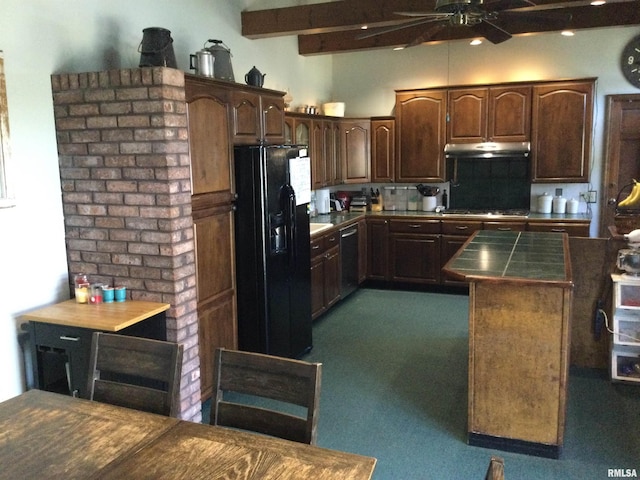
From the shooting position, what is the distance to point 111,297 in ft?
10.3

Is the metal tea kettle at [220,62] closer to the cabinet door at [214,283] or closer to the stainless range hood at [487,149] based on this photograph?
the cabinet door at [214,283]

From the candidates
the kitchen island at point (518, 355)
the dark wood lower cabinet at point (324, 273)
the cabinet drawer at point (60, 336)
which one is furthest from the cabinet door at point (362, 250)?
the cabinet drawer at point (60, 336)

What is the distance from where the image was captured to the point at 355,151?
6613 mm

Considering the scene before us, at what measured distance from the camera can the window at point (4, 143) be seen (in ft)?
9.26

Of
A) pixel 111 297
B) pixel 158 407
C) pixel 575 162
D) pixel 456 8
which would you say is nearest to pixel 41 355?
pixel 111 297

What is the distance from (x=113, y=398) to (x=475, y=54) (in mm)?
5697

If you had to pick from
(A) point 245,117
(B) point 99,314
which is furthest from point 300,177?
(B) point 99,314

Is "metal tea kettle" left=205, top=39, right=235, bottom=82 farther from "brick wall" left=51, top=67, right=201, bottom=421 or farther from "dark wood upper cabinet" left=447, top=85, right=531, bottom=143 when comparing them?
"dark wood upper cabinet" left=447, top=85, right=531, bottom=143

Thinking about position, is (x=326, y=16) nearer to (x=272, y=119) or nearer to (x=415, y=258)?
(x=272, y=119)

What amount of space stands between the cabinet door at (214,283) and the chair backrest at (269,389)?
61.7 inches

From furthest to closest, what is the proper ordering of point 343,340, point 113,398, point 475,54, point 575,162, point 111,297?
point 475,54
point 575,162
point 343,340
point 111,297
point 113,398

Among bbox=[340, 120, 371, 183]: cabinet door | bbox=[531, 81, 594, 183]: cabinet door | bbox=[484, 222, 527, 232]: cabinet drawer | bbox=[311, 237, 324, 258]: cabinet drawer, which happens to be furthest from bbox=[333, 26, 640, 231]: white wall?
bbox=[311, 237, 324, 258]: cabinet drawer

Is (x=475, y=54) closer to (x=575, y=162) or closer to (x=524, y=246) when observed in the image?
(x=575, y=162)

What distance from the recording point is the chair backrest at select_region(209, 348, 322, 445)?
68.2 inches
